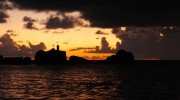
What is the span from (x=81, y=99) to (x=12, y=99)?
11.2 metres

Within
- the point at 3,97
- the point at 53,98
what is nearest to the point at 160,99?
the point at 53,98

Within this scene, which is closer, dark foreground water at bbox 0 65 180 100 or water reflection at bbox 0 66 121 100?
dark foreground water at bbox 0 65 180 100

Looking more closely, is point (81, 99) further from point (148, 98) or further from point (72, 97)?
point (148, 98)

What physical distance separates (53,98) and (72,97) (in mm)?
3532

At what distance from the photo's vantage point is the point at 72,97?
61.1m

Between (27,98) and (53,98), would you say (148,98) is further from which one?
(27,98)

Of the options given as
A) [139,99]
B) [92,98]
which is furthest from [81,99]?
[139,99]

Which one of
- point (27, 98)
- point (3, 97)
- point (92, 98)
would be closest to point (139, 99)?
point (92, 98)

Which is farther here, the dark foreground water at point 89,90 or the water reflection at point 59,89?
the water reflection at point 59,89

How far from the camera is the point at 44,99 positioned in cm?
5800

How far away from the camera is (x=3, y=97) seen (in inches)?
2383

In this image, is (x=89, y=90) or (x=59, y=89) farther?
(x=59, y=89)

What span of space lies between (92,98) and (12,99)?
13.1m

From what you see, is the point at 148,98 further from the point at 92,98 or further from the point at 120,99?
the point at 92,98
